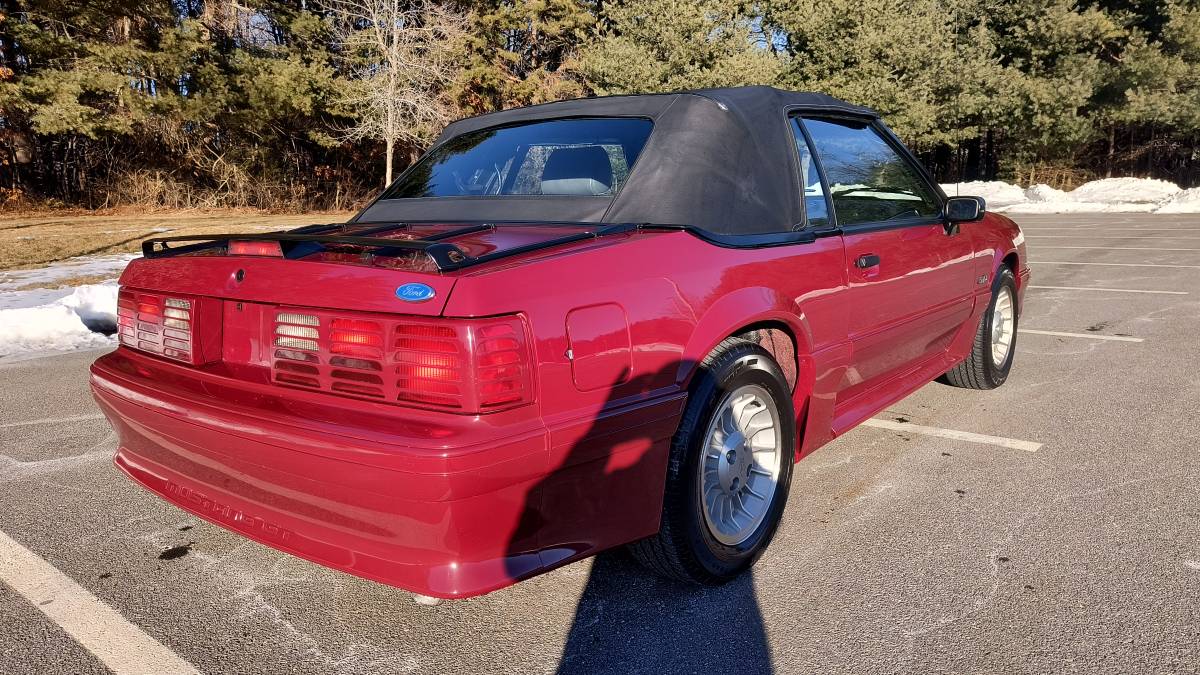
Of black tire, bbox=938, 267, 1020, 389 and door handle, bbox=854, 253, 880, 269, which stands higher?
door handle, bbox=854, 253, 880, 269

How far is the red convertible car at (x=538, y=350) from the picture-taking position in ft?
6.63

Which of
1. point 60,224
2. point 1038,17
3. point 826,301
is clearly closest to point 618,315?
point 826,301

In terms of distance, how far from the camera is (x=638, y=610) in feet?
8.32

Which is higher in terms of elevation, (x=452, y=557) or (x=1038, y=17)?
(x=1038, y=17)

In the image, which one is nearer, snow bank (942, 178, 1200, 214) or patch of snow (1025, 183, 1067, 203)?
A: snow bank (942, 178, 1200, 214)

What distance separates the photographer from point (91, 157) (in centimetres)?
2533

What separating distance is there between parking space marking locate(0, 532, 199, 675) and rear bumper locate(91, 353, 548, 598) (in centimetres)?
40

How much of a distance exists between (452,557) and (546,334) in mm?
598

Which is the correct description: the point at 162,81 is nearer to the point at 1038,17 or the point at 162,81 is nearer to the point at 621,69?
the point at 621,69

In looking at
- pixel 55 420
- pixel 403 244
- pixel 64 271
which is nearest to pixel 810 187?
pixel 403 244

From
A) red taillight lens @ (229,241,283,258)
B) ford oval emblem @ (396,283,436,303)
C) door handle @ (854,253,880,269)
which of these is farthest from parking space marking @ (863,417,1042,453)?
red taillight lens @ (229,241,283,258)

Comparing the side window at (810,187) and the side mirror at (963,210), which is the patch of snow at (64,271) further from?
the side mirror at (963,210)

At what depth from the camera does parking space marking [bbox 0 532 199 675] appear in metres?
2.26

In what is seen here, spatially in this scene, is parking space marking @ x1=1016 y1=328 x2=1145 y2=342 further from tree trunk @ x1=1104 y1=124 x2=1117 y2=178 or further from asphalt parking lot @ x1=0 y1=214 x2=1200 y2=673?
tree trunk @ x1=1104 y1=124 x2=1117 y2=178
